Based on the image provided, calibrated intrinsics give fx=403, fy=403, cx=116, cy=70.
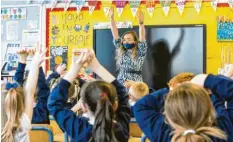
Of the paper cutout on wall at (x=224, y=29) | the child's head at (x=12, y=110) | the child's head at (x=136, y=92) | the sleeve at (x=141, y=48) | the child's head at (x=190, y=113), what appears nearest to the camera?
the child's head at (x=190, y=113)

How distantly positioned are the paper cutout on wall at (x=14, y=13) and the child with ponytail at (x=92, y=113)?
342cm

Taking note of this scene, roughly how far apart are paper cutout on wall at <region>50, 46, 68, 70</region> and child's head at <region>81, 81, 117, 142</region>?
3.23m

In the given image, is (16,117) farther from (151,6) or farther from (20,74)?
(151,6)

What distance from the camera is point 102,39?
456 cm

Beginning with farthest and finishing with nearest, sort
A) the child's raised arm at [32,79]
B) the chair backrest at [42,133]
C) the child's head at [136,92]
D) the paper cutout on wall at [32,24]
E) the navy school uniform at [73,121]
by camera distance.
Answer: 1. the paper cutout on wall at [32,24]
2. the child's head at [136,92]
3. the chair backrest at [42,133]
4. the child's raised arm at [32,79]
5. the navy school uniform at [73,121]

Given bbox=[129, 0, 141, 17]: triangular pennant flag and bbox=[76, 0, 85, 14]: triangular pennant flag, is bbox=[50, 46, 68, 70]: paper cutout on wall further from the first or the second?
bbox=[129, 0, 141, 17]: triangular pennant flag

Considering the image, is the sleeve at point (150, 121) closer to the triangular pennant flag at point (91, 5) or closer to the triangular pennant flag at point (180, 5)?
the triangular pennant flag at point (180, 5)

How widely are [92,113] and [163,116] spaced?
26 centimetres

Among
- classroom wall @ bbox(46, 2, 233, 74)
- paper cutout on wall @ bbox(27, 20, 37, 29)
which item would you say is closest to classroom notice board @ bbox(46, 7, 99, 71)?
paper cutout on wall @ bbox(27, 20, 37, 29)

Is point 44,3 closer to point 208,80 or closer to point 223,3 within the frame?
point 223,3

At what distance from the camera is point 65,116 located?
1.49 metres

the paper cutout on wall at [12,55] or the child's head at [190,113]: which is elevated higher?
the paper cutout on wall at [12,55]

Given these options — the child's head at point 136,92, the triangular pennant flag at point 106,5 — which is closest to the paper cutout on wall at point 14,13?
the triangular pennant flag at point 106,5

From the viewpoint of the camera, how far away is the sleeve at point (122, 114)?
4.90ft
